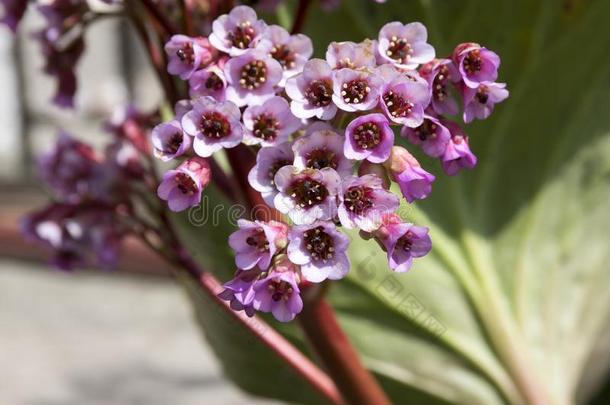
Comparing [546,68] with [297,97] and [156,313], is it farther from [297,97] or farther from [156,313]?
[156,313]

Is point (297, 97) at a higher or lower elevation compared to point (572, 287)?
higher

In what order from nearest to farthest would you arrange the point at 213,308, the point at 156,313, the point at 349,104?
the point at 349,104
the point at 213,308
the point at 156,313

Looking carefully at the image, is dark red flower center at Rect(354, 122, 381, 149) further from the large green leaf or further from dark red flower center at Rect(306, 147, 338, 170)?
the large green leaf

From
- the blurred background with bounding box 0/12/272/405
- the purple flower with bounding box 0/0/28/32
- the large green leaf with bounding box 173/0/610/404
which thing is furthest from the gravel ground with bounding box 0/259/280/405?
the purple flower with bounding box 0/0/28/32

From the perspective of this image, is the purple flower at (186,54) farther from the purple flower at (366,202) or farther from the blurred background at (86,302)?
the blurred background at (86,302)

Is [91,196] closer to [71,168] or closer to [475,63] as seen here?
[71,168]

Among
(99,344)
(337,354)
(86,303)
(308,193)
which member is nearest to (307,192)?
(308,193)

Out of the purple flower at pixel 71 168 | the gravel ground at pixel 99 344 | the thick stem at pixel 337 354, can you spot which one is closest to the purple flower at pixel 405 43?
the thick stem at pixel 337 354

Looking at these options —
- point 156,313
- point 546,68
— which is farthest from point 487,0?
point 156,313
